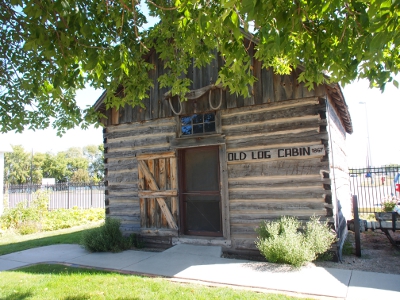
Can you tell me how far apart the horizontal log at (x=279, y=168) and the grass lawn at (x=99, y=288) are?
2989mm

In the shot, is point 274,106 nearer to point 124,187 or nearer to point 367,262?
point 367,262

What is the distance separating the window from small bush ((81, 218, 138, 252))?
313 centimetres

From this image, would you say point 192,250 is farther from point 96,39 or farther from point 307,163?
point 96,39

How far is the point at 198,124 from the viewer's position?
8242mm

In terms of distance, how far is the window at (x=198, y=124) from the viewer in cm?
807

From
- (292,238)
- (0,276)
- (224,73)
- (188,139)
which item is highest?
(224,73)

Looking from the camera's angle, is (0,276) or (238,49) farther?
(0,276)

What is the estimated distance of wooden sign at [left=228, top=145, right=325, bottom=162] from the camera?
6758 millimetres

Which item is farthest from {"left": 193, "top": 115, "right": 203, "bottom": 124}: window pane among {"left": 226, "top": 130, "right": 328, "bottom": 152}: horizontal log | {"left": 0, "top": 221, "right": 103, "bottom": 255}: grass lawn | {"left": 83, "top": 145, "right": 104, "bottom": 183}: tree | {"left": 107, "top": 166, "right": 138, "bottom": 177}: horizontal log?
{"left": 83, "top": 145, "right": 104, "bottom": 183}: tree

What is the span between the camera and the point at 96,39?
15.9 feet

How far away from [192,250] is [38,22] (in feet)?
18.3

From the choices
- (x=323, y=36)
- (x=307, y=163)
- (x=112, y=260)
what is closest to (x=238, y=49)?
(x=323, y=36)

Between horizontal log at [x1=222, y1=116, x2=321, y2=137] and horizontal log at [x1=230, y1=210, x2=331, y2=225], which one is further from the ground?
horizontal log at [x1=222, y1=116, x2=321, y2=137]

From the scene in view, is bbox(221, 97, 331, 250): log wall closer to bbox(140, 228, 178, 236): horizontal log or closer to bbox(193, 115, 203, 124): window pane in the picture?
bbox(193, 115, 203, 124): window pane
